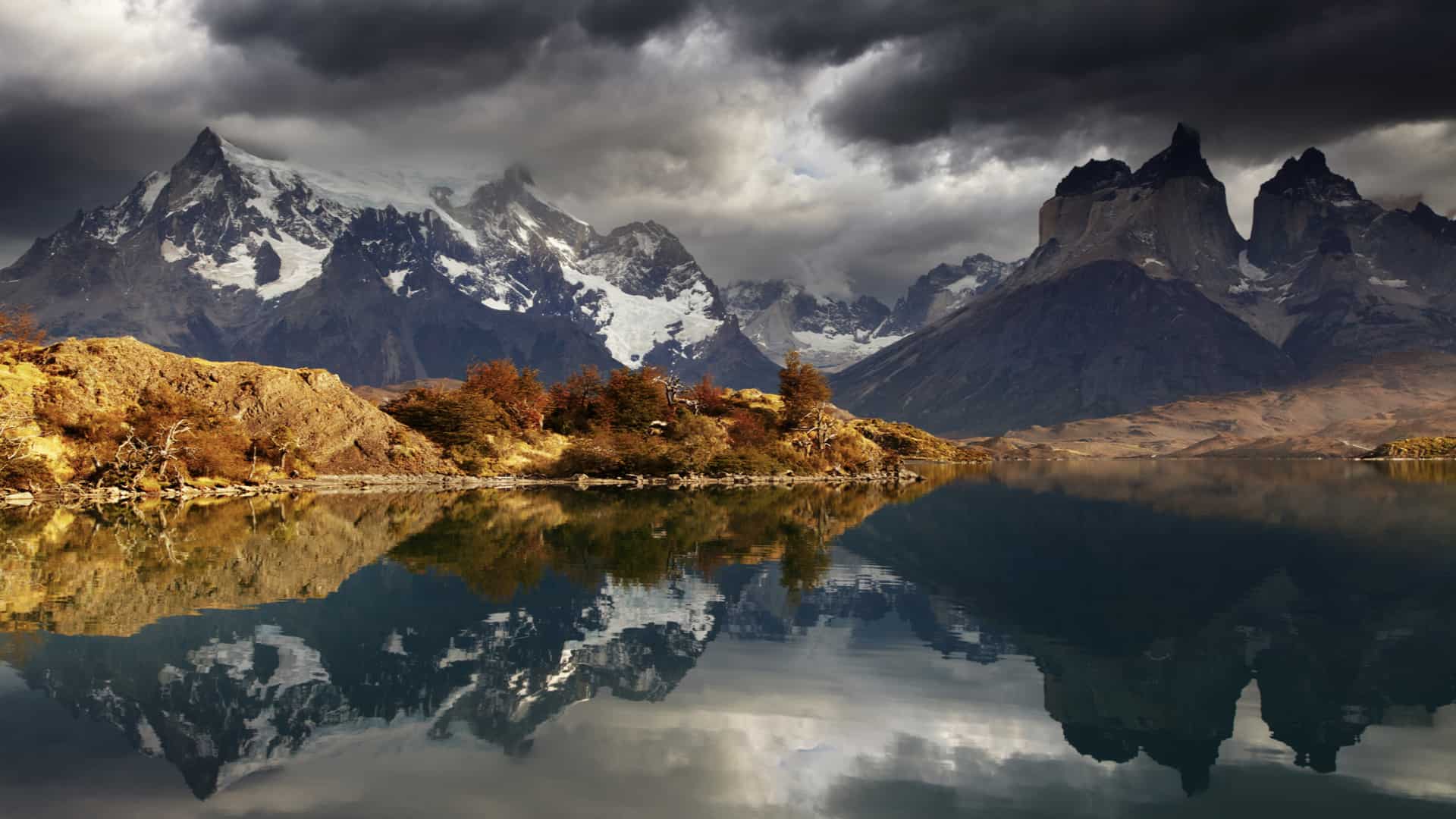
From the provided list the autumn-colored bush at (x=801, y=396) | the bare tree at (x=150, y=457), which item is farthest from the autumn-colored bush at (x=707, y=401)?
the bare tree at (x=150, y=457)

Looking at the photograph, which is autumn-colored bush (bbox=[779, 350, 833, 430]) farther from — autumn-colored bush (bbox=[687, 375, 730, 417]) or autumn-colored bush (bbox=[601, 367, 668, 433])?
autumn-colored bush (bbox=[601, 367, 668, 433])

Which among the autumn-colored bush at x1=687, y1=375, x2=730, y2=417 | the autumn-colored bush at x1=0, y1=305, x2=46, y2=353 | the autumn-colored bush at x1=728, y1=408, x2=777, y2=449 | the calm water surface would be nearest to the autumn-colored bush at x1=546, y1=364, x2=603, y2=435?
the autumn-colored bush at x1=687, y1=375, x2=730, y2=417

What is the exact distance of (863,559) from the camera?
43.5 m

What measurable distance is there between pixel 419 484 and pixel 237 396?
17.3 meters

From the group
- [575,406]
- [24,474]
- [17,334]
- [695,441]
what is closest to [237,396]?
[17,334]

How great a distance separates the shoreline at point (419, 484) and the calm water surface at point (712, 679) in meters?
Answer: 27.1

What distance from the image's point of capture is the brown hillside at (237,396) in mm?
74500

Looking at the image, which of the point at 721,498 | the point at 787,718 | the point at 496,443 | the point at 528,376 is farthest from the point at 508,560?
the point at 528,376

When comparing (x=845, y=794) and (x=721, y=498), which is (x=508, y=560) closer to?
(x=845, y=794)

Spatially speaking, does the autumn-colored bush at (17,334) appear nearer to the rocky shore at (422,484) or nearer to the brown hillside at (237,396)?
the brown hillside at (237,396)

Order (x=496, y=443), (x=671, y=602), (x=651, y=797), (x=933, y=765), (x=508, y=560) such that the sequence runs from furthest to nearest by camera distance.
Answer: (x=496, y=443)
(x=508, y=560)
(x=671, y=602)
(x=933, y=765)
(x=651, y=797)

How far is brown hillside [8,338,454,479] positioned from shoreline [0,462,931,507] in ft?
10.5

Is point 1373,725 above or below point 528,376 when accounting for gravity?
below

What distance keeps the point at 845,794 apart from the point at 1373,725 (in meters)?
10.7
